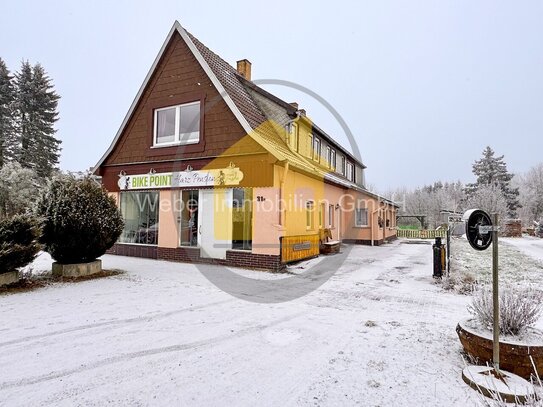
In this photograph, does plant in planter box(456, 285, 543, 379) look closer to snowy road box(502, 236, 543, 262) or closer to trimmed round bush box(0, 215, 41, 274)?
trimmed round bush box(0, 215, 41, 274)

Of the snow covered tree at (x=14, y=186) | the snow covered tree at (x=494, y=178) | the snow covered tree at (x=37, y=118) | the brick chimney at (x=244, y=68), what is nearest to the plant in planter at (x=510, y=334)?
the brick chimney at (x=244, y=68)

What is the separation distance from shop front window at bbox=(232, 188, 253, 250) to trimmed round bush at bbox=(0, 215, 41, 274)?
5631 mm

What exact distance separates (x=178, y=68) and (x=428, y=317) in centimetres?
1209

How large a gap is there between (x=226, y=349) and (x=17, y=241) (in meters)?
6.30

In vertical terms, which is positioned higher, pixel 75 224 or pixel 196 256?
pixel 75 224

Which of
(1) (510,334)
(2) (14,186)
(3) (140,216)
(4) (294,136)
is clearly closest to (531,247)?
(4) (294,136)

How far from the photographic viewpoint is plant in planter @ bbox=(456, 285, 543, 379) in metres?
3.44

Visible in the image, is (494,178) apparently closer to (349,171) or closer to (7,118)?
(349,171)

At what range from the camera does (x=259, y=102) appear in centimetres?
1398

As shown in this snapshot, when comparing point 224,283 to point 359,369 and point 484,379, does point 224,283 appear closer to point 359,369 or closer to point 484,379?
point 359,369

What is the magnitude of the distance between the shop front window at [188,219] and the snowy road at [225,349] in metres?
4.63

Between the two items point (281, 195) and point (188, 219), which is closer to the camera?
Answer: point (281, 195)

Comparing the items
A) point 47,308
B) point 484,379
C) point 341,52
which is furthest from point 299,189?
point 341,52

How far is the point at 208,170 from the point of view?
11680mm
